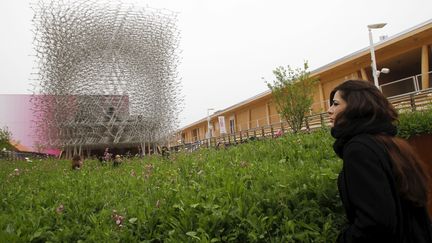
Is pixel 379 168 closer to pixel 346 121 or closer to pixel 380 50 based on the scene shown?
pixel 346 121

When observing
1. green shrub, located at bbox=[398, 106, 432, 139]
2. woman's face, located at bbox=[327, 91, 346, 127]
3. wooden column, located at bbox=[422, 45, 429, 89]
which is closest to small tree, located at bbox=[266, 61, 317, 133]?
wooden column, located at bbox=[422, 45, 429, 89]

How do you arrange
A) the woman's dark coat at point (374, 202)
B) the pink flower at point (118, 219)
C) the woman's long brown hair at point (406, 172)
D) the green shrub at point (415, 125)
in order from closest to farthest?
1. the woman's dark coat at point (374, 202)
2. the woman's long brown hair at point (406, 172)
3. the pink flower at point (118, 219)
4. the green shrub at point (415, 125)

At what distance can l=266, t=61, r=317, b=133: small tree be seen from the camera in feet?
67.2

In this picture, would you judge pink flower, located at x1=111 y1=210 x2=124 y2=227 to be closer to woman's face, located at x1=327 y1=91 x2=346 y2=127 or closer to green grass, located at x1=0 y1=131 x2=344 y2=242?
green grass, located at x1=0 y1=131 x2=344 y2=242

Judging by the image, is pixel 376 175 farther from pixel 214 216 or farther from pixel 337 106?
pixel 214 216

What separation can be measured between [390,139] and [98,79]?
37.8 meters

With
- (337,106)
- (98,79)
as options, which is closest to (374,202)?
(337,106)

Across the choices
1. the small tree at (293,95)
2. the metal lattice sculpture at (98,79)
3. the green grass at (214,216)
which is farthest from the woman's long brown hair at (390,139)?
the metal lattice sculpture at (98,79)

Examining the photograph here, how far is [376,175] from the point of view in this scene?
5.55ft

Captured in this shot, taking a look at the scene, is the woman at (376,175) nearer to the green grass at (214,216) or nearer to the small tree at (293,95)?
the green grass at (214,216)

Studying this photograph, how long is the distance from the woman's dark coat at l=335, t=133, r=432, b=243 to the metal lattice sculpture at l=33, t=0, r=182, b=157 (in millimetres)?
36740

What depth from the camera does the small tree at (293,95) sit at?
806 inches

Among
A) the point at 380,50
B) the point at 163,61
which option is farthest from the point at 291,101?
the point at 163,61

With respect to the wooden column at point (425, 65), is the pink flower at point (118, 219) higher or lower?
lower
